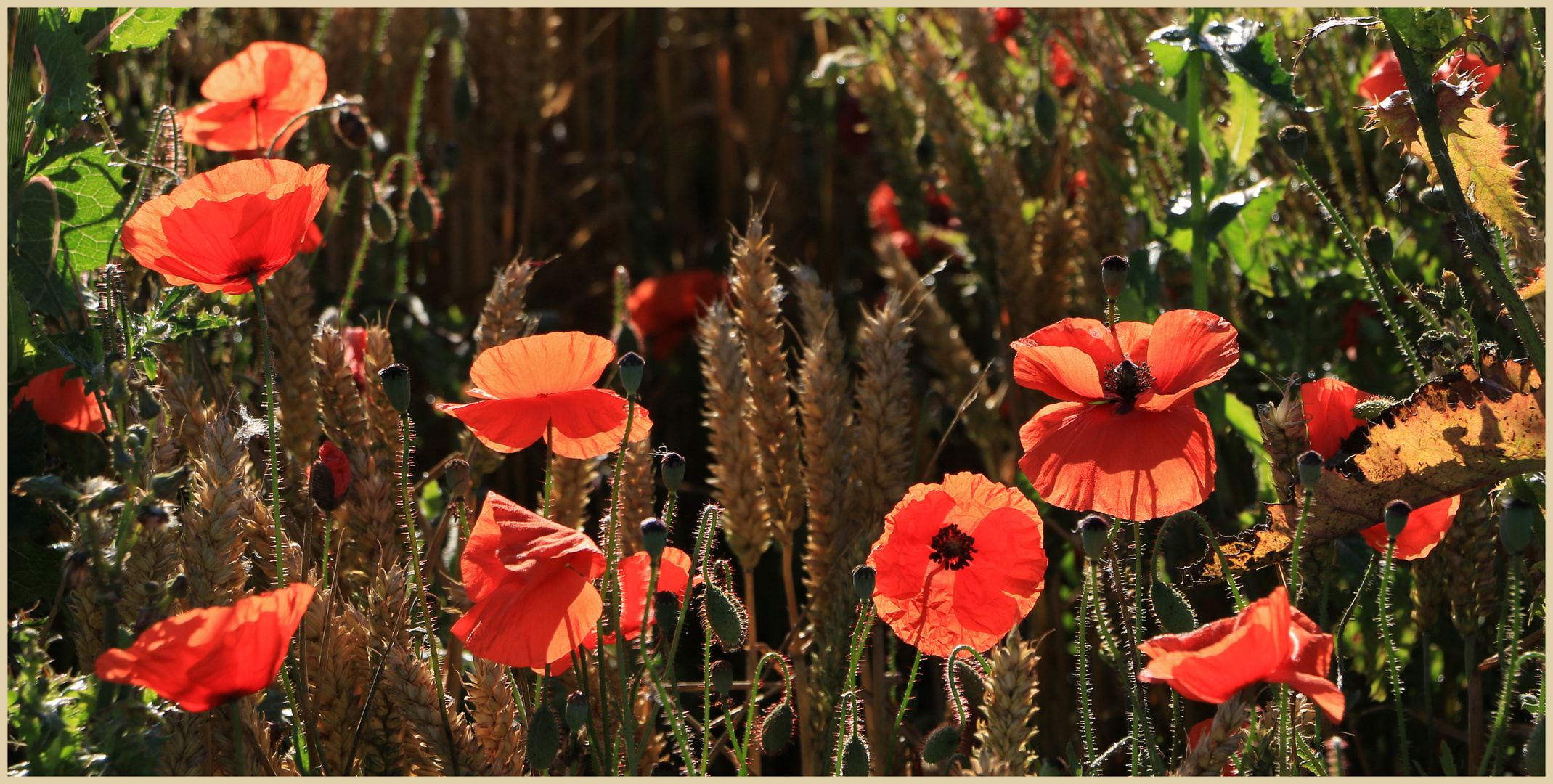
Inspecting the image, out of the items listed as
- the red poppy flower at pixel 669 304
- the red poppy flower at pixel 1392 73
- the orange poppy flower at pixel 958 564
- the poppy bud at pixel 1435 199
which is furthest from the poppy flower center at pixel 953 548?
the red poppy flower at pixel 669 304

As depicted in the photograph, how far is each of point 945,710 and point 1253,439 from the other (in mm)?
435

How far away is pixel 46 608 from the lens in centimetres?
110

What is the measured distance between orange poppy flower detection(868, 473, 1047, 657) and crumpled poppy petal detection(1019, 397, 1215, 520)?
1.9 inches

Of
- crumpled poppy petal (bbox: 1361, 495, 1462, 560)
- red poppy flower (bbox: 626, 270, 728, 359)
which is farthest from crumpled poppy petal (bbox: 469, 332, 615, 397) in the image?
red poppy flower (bbox: 626, 270, 728, 359)

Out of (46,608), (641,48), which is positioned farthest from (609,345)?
(641,48)

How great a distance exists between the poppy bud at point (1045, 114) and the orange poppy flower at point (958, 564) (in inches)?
31.5

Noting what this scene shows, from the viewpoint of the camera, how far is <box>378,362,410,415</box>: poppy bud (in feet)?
2.76

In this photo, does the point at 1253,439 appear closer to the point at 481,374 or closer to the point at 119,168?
the point at 481,374

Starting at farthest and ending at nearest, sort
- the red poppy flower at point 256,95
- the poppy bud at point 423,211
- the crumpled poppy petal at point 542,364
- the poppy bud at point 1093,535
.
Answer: the poppy bud at point 423,211 → the red poppy flower at point 256,95 → the crumpled poppy petal at point 542,364 → the poppy bud at point 1093,535

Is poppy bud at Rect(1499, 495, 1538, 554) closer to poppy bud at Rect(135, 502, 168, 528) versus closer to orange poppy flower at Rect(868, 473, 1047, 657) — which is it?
orange poppy flower at Rect(868, 473, 1047, 657)

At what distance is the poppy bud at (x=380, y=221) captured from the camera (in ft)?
4.50

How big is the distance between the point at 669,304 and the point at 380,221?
686 millimetres

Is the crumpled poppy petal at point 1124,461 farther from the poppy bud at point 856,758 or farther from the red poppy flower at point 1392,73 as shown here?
the red poppy flower at point 1392,73

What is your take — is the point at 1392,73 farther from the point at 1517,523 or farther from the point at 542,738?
the point at 542,738
